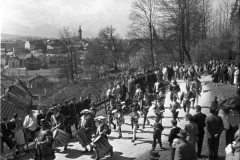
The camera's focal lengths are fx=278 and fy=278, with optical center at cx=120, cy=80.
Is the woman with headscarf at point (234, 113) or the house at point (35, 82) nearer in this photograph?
the woman with headscarf at point (234, 113)

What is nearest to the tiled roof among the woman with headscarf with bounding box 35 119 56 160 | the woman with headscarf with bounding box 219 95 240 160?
the woman with headscarf with bounding box 35 119 56 160

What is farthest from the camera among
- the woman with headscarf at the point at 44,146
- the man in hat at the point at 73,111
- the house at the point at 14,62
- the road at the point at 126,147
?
the house at the point at 14,62

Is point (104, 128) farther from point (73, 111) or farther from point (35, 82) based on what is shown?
point (35, 82)

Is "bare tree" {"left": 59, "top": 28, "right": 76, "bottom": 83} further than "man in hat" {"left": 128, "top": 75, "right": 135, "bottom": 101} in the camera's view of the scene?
Yes

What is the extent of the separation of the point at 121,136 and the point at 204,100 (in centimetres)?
765

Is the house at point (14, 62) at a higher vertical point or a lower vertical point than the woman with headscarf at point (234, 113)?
higher

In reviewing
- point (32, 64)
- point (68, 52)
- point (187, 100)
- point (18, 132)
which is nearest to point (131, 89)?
point (187, 100)

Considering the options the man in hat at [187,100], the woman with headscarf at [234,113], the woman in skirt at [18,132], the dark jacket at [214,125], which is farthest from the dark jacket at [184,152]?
the man in hat at [187,100]

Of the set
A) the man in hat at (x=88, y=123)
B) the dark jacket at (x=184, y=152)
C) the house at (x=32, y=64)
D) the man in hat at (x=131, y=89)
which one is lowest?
the man in hat at (x=88, y=123)

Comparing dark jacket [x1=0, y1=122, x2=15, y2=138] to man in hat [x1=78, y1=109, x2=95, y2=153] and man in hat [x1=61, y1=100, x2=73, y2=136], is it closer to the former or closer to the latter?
man in hat [x1=61, y1=100, x2=73, y2=136]

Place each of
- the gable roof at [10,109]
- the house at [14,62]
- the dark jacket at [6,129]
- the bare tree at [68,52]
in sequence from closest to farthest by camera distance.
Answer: the dark jacket at [6,129] < the gable roof at [10,109] < the bare tree at [68,52] < the house at [14,62]

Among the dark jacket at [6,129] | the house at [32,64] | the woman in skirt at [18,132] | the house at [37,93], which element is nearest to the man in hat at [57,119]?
the woman in skirt at [18,132]

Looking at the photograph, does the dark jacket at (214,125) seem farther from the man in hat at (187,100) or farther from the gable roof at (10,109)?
the gable roof at (10,109)

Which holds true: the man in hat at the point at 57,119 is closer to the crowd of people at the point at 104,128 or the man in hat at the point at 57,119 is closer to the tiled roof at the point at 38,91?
the crowd of people at the point at 104,128
